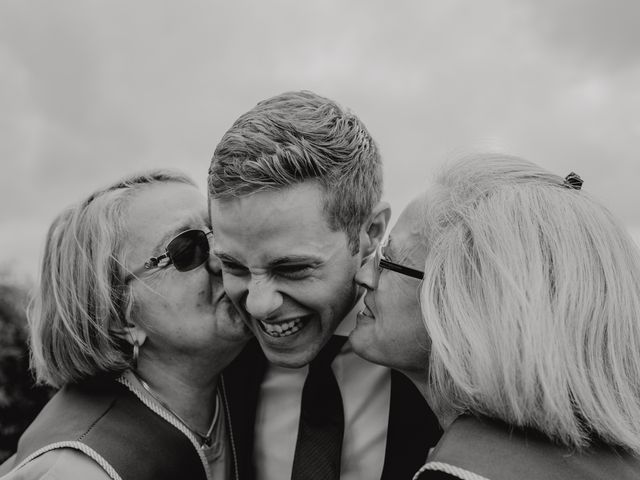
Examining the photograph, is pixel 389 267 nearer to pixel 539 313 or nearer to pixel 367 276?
pixel 367 276

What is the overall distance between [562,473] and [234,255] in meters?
1.50

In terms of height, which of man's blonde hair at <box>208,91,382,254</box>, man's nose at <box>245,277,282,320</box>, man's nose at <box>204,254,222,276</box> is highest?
man's blonde hair at <box>208,91,382,254</box>

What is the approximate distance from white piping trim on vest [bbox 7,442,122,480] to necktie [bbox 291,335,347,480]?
29.7 inches

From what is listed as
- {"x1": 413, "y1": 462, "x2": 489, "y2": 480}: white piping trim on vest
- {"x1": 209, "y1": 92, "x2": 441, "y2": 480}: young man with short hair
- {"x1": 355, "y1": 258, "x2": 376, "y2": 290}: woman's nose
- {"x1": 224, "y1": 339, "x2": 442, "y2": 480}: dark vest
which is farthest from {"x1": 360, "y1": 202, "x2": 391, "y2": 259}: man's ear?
{"x1": 413, "y1": 462, "x2": 489, "y2": 480}: white piping trim on vest

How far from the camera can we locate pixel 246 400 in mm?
3297

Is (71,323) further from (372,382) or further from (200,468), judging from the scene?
(372,382)

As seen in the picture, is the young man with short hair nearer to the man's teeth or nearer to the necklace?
the man's teeth

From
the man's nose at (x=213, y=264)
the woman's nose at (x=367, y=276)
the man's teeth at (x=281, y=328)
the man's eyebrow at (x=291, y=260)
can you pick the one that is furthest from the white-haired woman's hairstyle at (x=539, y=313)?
the man's nose at (x=213, y=264)

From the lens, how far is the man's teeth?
2.89 m

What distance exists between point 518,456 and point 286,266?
123 centimetres

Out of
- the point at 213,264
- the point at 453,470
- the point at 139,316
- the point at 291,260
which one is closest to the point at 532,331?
the point at 453,470

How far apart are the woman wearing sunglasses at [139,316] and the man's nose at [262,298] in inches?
15.0

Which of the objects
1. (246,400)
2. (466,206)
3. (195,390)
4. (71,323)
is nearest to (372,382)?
(246,400)

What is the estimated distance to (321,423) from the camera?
2936 millimetres
